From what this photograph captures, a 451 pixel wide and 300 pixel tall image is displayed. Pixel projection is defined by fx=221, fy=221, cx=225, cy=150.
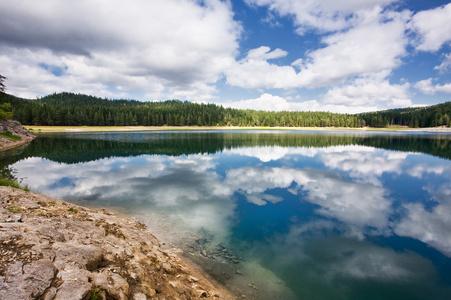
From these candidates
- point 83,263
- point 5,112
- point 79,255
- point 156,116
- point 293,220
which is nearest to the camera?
point 83,263

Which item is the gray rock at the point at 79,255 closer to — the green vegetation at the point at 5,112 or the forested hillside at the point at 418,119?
the green vegetation at the point at 5,112

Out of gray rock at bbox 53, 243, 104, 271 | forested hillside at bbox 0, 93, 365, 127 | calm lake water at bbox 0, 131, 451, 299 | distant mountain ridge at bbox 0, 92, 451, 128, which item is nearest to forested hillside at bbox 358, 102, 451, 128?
distant mountain ridge at bbox 0, 92, 451, 128

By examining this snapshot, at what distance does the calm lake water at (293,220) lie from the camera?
7598 mm

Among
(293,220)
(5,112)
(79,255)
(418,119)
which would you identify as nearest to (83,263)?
(79,255)

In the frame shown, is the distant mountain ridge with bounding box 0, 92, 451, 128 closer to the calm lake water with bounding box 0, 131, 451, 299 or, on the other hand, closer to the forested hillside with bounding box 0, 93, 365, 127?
the forested hillside with bounding box 0, 93, 365, 127

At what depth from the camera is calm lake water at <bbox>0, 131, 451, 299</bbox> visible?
24.9ft

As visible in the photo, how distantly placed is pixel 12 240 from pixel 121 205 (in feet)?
29.9

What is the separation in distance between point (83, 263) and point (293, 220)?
10010 mm

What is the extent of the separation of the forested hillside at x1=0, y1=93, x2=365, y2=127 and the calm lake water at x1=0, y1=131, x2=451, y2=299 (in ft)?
355

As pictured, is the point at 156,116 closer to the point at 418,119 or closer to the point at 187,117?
the point at 187,117

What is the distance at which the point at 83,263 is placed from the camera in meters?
5.43

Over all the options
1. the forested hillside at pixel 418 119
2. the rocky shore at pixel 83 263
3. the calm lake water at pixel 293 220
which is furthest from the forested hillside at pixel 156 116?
the rocky shore at pixel 83 263

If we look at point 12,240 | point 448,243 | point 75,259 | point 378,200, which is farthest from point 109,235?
point 378,200

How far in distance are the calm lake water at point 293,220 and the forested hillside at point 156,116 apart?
108m
